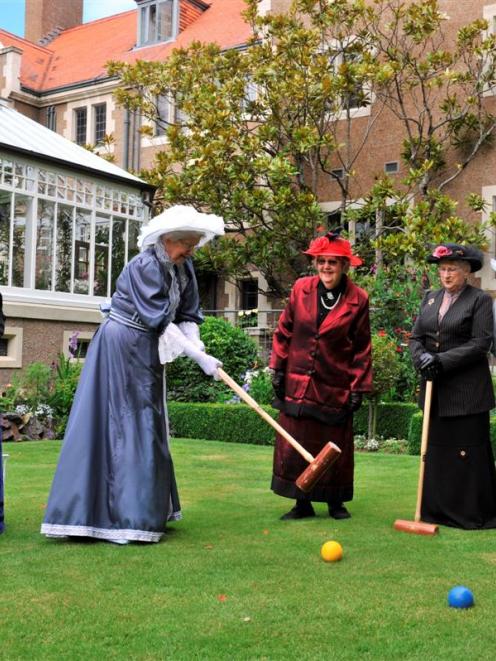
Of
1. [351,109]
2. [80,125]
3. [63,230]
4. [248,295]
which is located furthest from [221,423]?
[80,125]

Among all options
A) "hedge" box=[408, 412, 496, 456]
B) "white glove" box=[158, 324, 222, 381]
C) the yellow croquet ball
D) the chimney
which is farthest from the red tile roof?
the yellow croquet ball

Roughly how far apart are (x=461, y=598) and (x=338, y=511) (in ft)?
7.57

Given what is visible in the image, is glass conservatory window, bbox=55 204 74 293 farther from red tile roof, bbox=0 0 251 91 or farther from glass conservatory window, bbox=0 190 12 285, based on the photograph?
red tile roof, bbox=0 0 251 91

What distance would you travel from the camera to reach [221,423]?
491 inches

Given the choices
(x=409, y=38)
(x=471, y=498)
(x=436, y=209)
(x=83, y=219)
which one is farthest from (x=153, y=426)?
(x=409, y=38)

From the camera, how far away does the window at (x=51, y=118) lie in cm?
2596

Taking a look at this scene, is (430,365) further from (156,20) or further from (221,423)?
(156,20)

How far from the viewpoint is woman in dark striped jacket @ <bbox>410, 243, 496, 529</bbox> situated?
590 centimetres

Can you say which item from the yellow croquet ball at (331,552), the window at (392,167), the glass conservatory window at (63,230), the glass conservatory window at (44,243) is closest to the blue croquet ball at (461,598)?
the yellow croquet ball at (331,552)

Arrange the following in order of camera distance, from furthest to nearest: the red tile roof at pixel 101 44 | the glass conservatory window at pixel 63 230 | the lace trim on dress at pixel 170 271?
the red tile roof at pixel 101 44 → the glass conservatory window at pixel 63 230 → the lace trim on dress at pixel 170 271

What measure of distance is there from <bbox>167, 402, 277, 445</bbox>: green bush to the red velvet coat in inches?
230

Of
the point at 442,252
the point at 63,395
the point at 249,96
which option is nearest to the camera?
the point at 442,252

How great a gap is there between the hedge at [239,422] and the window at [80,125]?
1486cm

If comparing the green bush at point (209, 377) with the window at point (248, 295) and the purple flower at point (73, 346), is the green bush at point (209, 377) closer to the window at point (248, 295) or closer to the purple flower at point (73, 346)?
the purple flower at point (73, 346)
